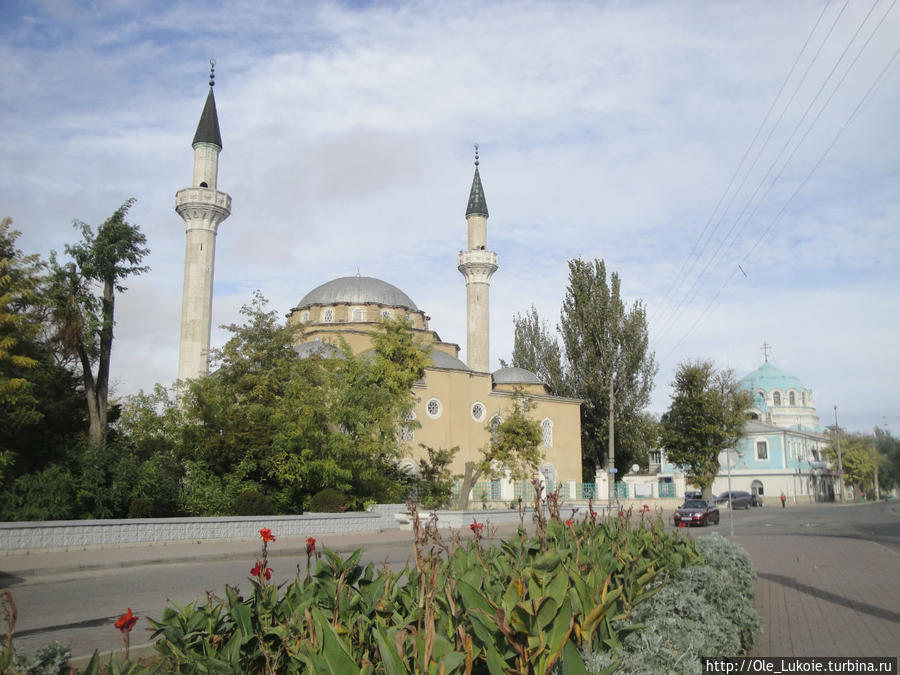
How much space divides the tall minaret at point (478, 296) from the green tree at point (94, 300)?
21.3 metres

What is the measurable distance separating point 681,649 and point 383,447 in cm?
1843

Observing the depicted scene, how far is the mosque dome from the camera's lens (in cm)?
3953

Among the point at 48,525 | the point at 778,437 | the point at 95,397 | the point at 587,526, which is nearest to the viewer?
the point at 587,526

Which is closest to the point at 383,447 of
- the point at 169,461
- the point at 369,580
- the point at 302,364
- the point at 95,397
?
the point at 302,364

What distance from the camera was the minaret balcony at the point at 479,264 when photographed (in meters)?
39.3

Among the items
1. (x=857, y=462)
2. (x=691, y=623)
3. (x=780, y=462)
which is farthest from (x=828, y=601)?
(x=857, y=462)

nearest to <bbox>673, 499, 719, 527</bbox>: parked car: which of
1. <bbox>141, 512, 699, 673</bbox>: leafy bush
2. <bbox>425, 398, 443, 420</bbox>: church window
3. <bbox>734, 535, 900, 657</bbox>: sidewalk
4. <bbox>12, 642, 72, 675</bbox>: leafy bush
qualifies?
<bbox>734, 535, 900, 657</bbox>: sidewalk

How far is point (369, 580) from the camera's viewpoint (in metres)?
4.38

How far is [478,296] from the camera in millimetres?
39500

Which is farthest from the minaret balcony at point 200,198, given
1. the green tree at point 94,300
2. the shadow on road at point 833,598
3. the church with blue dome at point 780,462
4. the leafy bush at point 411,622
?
the church with blue dome at point 780,462

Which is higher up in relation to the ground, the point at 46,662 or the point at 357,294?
the point at 357,294

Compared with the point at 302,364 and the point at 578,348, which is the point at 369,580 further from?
the point at 578,348

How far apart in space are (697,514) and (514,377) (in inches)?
642

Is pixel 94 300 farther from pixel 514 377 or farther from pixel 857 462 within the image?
pixel 857 462
